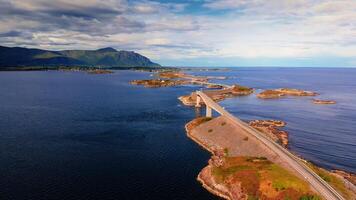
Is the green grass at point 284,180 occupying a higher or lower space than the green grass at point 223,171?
higher

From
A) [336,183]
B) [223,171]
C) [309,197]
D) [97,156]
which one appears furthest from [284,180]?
[97,156]

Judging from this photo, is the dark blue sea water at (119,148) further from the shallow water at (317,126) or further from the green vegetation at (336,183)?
the green vegetation at (336,183)

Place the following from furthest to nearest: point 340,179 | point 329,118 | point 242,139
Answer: point 329,118, point 242,139, point 340,179

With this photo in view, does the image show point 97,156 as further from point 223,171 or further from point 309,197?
point 309,197

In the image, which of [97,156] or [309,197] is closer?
[309,197]

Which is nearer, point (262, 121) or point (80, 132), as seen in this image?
point (80, 132)

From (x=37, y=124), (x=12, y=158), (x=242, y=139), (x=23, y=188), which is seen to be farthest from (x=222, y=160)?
(x=37, y=124)

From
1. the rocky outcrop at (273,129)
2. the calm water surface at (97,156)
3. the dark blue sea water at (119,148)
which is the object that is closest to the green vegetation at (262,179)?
the calm water surface at (97,156)

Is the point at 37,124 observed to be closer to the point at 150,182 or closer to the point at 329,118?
the point at 150,182
